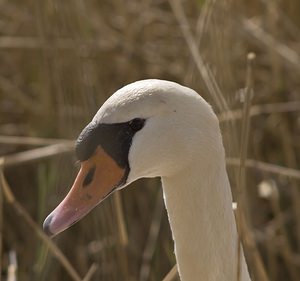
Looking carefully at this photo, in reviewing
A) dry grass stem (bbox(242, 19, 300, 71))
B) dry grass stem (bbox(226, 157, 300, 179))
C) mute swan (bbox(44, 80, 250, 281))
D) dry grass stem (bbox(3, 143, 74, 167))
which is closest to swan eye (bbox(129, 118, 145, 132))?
mute swan (bbox(44, 80, 250, 281))

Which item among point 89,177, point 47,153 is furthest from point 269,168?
point 89,177

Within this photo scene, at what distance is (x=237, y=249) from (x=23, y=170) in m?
1.83

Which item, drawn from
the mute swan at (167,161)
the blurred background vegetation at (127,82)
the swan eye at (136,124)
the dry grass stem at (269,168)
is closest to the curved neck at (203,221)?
the mute swan at (167,161)

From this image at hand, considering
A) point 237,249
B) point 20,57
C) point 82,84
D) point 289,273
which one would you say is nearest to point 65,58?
point 82,84

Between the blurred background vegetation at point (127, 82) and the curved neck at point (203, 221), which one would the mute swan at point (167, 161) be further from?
the blurred background vegetation at point (127, 82)

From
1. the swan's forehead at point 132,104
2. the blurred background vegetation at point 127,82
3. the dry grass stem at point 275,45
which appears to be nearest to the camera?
the swan's forehead at point 132,104

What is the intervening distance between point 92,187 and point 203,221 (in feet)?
0.63

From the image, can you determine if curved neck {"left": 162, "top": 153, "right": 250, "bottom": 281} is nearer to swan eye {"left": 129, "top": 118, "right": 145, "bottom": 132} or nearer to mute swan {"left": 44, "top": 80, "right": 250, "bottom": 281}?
mute swan {"left": 44, "top": 80, "right": 250, "bottom": 281}

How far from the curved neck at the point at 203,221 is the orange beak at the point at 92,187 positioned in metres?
0.09

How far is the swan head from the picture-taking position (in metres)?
1.37

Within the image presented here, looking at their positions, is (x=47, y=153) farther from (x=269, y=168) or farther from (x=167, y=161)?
(x=167, y=161)

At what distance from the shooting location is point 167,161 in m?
1.40

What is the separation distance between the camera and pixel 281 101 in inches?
119

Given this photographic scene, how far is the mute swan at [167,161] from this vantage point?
137 cm
